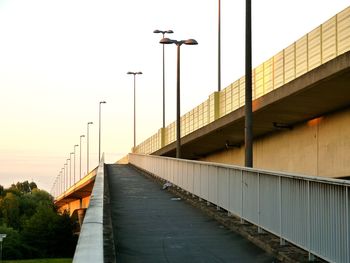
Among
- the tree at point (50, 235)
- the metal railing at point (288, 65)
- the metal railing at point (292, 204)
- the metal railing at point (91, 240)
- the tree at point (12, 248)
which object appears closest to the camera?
the metal railing at point (91, 240)

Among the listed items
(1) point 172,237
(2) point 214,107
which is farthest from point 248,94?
(2) point 214,107

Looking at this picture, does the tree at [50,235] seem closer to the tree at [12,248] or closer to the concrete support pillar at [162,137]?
the tree at [12,248]

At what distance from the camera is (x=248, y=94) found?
17000 millimetres

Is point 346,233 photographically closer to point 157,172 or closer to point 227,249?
point 227,249

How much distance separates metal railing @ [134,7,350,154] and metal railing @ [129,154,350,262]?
713 cm

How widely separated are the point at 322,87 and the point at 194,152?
28.8m

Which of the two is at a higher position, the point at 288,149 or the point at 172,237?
the point at 288,149

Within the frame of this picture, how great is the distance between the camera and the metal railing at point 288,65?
20.2 metres

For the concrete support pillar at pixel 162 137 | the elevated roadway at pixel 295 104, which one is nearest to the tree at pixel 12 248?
the concrete support pillar at pixel 162 137

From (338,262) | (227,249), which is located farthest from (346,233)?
(227,249)

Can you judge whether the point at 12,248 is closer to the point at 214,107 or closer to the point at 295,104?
the point at 214,107

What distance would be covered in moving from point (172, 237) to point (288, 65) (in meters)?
14.3

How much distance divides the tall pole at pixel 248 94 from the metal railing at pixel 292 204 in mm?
1209

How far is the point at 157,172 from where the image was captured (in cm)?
3209
